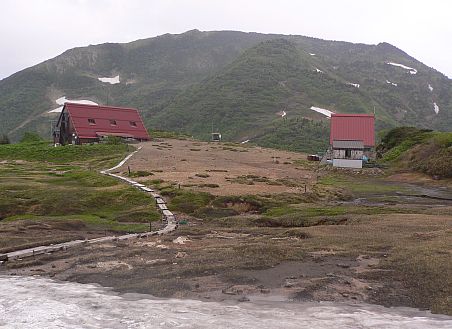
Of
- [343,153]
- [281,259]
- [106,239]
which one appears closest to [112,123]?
[343,153]

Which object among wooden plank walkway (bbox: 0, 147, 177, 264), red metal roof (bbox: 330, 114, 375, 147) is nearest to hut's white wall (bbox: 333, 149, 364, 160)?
red metal roof (bbox: 330, 114, 375, 147)

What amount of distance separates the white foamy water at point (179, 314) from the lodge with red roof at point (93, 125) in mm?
80295

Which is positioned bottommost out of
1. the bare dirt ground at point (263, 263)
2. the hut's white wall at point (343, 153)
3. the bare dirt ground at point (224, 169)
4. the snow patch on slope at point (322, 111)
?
the bare dirt ground at point (263, 263)

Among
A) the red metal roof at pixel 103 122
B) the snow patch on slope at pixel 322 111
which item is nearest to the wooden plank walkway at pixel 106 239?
the red metal roof at pixel 103 122

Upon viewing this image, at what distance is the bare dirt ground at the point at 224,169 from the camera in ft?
156

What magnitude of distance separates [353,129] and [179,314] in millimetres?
71411

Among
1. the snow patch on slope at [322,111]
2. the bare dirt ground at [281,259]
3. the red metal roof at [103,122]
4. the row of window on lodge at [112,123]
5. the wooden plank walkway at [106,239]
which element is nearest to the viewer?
the bare dirt ground at [281,259]

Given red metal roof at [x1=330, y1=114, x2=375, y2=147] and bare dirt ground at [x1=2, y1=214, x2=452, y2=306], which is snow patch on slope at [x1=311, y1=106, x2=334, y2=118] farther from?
bare dirt ground at [x1=2, y1=214, x2=452, y2=306]

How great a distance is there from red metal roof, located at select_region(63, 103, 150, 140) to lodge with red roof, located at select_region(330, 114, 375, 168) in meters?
42.4

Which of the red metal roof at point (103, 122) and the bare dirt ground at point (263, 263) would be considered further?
the red metal roof at point (103, 122)

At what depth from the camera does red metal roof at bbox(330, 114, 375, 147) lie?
80250 mm

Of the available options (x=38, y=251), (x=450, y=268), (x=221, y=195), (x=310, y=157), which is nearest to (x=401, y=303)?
(x=450, y=268)

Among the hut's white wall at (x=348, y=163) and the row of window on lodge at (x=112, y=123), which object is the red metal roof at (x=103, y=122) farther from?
the hut's white wall at (x=348, y=163)

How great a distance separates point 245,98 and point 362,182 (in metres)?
130
